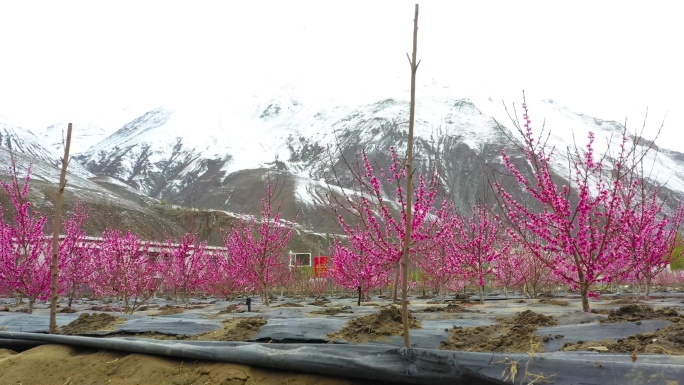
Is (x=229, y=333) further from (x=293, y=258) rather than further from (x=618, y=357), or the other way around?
(x=293, y=258)

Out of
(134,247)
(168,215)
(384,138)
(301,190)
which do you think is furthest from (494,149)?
(134,247)

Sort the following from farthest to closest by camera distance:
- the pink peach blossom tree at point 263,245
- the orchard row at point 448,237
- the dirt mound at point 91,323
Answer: the pink peach blossom tree at point 263,245
the dirt mound at point 91,323
the orchard row at point 448,237

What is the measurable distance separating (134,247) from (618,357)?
32.6ft

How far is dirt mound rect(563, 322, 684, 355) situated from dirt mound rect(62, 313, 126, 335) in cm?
594

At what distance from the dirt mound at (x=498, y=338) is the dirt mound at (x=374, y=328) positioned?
0.60 metres

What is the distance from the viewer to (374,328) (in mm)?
5047

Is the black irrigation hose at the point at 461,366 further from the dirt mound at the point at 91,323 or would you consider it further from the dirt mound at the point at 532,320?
the dirt mound at the point at 91,323

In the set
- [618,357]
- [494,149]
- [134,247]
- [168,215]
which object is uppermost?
[494,149]

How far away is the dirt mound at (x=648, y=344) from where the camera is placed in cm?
344

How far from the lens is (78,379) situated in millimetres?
3936

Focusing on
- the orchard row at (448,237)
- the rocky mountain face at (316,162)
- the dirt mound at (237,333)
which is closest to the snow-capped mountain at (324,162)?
the rocky mountain face at (316,162)

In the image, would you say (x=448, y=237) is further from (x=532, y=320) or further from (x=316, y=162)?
(x=316, y=162)

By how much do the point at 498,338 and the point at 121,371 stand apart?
3423 millimetres

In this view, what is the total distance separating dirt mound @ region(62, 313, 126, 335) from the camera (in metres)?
6.46
